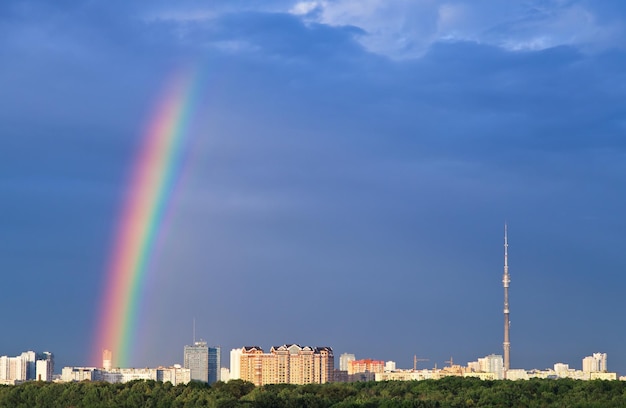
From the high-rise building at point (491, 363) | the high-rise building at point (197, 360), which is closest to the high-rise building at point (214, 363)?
→ the high-rise building at point (197, 360)

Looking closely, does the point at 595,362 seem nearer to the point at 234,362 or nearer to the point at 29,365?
the point at 234,362

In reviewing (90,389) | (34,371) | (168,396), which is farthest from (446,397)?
(34,371)

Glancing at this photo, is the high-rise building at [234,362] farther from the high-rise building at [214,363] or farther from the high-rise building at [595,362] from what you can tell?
the high-rise building at [595,362]

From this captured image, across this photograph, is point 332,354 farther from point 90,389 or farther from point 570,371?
point 90,389

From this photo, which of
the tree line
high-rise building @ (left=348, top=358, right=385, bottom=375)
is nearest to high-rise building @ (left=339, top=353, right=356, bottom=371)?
high-rise building @ (left=348, top=358, right=385, bottom=375)

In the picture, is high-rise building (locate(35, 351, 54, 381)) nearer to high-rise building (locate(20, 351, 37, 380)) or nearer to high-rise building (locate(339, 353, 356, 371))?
high-rise building (locate(20, 351, 37, 380))

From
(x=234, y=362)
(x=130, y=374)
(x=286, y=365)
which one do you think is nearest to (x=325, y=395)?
(x=286, y=365)
